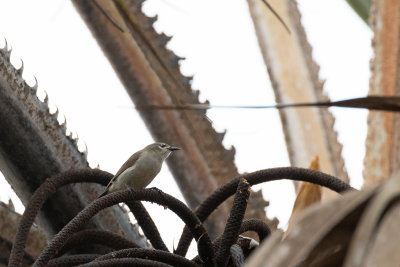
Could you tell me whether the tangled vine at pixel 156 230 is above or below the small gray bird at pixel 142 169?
below

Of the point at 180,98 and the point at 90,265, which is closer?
the point at 90,265

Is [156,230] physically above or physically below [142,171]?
below

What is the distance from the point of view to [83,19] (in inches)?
120

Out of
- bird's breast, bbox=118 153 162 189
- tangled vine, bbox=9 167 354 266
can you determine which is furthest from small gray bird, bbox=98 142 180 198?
tangled vine, bbox=9 167 354 266

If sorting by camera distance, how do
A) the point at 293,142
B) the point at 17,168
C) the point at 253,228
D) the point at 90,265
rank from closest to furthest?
1. the point at 90,265
2. the point at 253,228
3. the point at 17,168
4. the point at 293,142

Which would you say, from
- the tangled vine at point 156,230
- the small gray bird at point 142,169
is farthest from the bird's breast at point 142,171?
the tangled vine at point 156,230

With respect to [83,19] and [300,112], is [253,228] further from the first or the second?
[300,112]

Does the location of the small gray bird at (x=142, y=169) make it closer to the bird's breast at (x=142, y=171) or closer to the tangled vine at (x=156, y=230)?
the bird's breast at (x=142, y=171)

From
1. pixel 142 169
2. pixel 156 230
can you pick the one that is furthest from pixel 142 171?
pixel 156 230

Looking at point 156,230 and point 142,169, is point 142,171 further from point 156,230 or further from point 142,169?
point 156,230

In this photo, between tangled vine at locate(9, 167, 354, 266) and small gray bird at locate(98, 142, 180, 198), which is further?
small gray bird at locate(98, 142, 180, 198)

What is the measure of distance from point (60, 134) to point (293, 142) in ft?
4.73

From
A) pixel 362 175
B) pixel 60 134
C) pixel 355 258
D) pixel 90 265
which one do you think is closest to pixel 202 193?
pixel 362 175

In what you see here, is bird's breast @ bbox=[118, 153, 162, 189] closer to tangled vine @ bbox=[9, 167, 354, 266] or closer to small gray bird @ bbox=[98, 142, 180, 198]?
small gray bird @ bbox=[98, 142, 180, 198]
